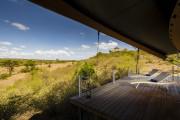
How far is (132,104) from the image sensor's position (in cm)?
555

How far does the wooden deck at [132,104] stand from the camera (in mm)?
4621

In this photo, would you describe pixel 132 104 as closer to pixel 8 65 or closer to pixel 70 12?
pixel 70 12

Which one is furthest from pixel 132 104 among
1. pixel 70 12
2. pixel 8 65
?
pixel 8 65

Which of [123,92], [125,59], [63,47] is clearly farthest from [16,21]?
[123,92]

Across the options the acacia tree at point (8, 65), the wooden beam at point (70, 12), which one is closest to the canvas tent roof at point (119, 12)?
the wooden beam at point (70, 12)

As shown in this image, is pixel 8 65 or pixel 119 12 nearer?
pixel 119 12

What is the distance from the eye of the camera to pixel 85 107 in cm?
541

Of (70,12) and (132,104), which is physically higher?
(70,12)

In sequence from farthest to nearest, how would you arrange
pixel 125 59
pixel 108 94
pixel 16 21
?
pixel 16 21
pixel 125 59
pixel 108 94

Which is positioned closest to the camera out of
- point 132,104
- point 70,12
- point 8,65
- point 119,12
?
point 70,12

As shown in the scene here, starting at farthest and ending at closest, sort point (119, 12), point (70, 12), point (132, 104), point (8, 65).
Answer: point (8, 65), point (132, 104), point (119, 12), point (70, 12)

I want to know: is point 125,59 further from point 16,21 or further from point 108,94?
point 16,21

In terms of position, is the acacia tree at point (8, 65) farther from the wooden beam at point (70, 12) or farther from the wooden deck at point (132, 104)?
the wooden beam at point (70, 12)

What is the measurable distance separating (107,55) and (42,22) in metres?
16.7
